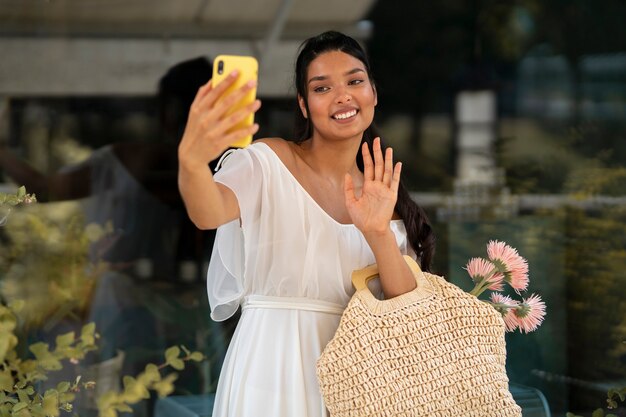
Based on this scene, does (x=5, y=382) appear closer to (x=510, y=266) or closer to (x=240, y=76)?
(x=240, y=76)

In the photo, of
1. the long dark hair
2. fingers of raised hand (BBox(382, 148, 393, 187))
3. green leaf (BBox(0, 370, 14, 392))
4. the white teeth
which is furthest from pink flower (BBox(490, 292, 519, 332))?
green leaf (BBox(0, 370, 14, 392))

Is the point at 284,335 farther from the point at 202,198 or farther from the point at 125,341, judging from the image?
the point at 125,341

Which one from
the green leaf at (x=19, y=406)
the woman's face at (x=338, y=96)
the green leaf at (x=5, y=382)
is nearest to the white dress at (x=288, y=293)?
the woman's face at (x=338, y=96)

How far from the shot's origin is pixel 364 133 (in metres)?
2.45

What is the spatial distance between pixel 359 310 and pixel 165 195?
6.67ft

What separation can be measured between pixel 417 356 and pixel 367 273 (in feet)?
0.66

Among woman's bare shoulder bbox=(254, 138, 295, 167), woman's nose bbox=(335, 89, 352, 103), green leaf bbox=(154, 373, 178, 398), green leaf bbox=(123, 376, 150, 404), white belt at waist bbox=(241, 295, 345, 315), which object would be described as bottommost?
green leaf bbox=(154, 373, 178, 398)

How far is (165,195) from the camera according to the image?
3973 millimetres

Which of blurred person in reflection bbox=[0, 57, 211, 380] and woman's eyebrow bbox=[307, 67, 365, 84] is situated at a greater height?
woman's eyebrow bbox=[307, 67, 365, 84]

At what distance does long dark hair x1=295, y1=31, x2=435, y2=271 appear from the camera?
7.47 ft

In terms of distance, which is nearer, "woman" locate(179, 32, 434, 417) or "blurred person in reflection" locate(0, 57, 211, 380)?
"woman" locate(179, 32, 434, 417)

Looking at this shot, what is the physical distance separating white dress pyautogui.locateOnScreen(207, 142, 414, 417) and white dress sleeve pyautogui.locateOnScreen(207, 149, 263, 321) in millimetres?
28

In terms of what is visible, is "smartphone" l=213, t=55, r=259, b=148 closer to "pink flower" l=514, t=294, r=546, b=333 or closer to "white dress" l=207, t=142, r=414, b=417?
"white dress" l=207, t=142, r=414, b=417

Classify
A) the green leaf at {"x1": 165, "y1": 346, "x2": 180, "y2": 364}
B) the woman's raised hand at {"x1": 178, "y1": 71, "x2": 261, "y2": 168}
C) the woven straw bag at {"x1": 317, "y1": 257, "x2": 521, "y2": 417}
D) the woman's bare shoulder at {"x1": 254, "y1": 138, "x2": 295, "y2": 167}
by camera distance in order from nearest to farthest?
1. the woman's raised hand at {"x1": 178, "y1": 71, "x2": 261, "y2": 168}
2. the woven straw bag at {"x1": 317, "y1": 257, "x2": 521, "y2": 417}
3. the woman's bare shoulder at {"x1": 254, "y1": 138, "x2": 295, "y2": 167}
4. the green leaf at {"x1": 165, "y1": 346, "x2": 180, "y2": 364}
